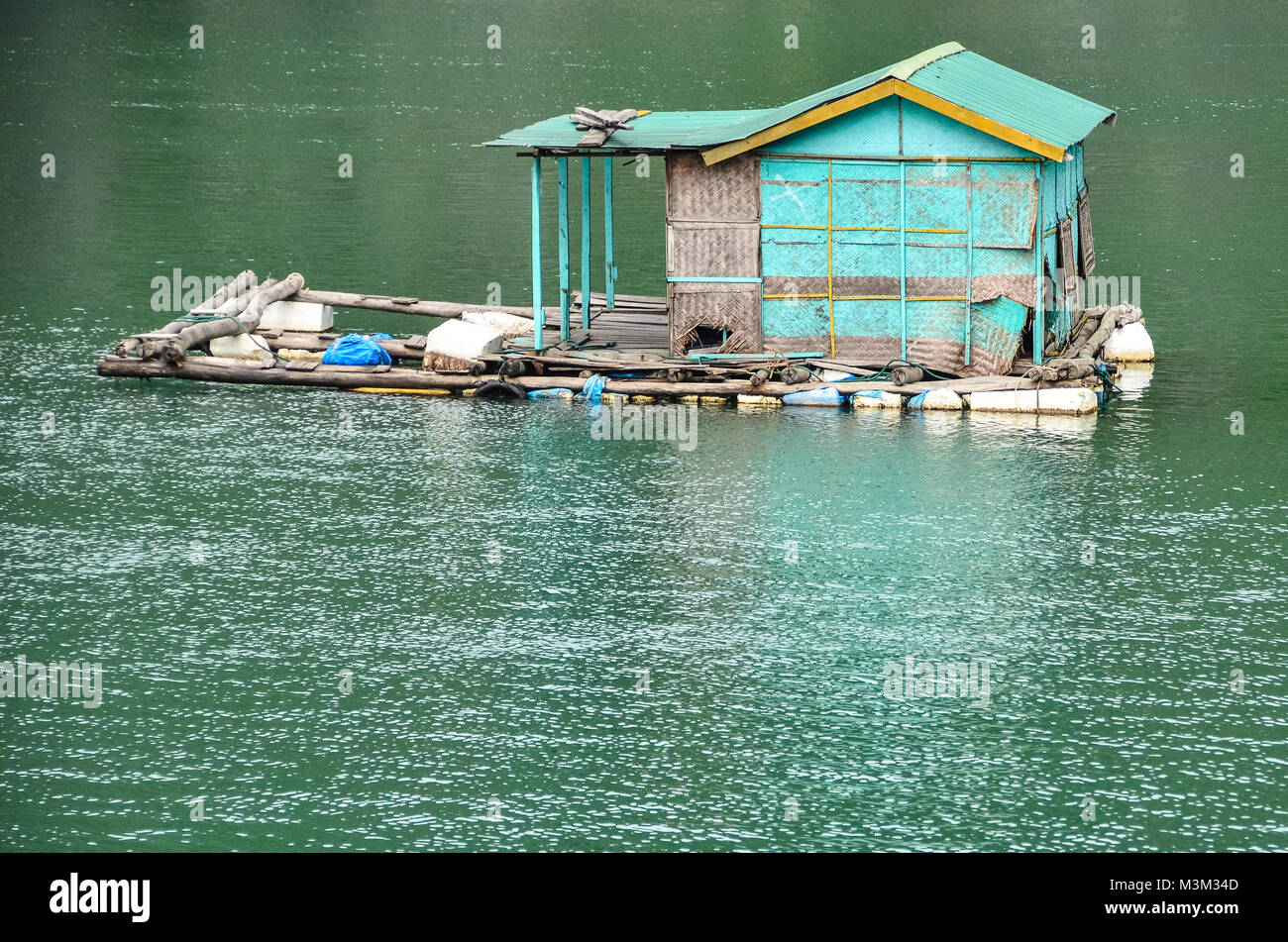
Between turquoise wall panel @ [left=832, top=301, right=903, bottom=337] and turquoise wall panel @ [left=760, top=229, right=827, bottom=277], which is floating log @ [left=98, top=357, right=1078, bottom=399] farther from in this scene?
turquoise wall panel @ [left=760, top=229, right=827, bottom=277]

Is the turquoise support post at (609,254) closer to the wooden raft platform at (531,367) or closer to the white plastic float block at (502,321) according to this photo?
the wooden raft platform at (531,367)

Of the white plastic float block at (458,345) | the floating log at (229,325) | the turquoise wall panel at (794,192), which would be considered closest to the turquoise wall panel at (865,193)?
the turquoise wall panel at (794,192)

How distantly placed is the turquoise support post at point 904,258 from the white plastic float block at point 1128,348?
4.61 m

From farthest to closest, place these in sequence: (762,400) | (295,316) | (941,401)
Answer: (295,316), (762,400), (941,401)

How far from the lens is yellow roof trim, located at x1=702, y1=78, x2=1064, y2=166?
27391 mm

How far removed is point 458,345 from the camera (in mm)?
29516

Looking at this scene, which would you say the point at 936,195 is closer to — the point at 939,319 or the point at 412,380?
the point at 939,319

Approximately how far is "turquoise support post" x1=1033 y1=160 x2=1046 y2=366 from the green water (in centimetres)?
176

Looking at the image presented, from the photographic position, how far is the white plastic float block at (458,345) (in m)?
29.3

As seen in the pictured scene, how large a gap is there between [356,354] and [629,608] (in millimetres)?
13112

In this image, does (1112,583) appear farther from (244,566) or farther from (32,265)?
(32,265)

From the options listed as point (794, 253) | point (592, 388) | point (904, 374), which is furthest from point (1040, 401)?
point (592, 388)
